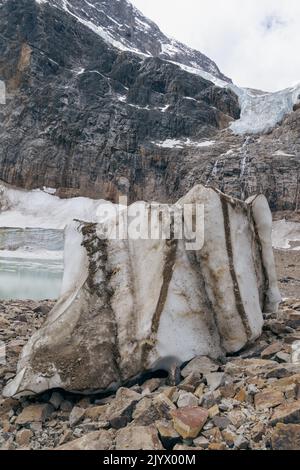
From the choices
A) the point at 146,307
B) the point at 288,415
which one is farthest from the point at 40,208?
the point at 288,415

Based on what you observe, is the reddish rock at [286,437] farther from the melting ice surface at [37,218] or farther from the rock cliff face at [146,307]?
the melting ice surface at [37,218]

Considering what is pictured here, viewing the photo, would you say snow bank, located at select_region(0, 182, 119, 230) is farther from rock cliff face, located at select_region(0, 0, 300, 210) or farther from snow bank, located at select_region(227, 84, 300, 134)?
snow bank, located at select_region(227, 84, 300, 134)

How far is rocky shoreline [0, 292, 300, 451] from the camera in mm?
3807

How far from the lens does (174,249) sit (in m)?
5.70

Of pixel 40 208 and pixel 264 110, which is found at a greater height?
pixel 264 110

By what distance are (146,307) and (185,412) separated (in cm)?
163

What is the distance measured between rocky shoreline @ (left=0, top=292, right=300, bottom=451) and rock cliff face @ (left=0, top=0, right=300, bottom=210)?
64.6 meters

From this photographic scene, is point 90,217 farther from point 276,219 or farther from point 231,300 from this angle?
point 231,300

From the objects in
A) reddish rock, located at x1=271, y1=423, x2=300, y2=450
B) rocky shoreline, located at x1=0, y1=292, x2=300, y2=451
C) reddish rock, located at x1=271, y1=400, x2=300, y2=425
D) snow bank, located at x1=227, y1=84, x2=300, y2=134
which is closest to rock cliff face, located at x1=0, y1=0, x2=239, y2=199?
snow bank, located at x1=227, y1=84, x2=300, y2=134

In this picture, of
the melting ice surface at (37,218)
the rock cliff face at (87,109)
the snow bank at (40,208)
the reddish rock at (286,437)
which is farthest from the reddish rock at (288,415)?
the rock cliff face at (87,109)

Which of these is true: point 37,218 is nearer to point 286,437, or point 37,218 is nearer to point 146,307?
point 146,307

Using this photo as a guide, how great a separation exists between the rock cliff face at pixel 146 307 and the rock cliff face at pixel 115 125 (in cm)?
6332

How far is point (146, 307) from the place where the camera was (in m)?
5.51
